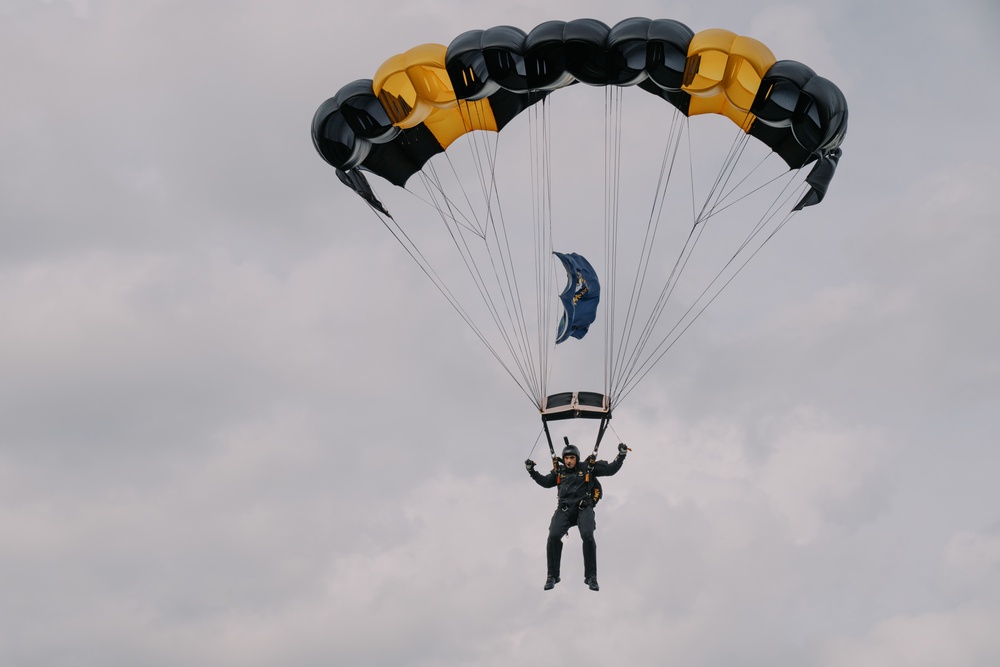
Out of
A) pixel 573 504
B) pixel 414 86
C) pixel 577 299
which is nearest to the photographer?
pixel 573 504

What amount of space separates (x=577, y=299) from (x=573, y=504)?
3621 millimetres

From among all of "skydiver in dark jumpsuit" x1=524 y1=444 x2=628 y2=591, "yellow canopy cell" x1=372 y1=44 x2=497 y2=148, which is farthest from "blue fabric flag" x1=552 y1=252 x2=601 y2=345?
"yellow canopy cell" x1=372 y1=44 x2=497 y2=148

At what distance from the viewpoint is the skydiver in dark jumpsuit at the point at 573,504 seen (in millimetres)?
24766

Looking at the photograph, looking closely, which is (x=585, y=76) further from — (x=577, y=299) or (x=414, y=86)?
(x=577, y=299)

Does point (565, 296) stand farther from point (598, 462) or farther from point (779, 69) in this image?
point (779, 69)

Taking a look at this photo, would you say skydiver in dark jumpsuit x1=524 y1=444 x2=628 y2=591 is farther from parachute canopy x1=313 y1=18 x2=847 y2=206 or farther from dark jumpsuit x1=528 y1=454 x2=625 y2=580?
parachute canopy x1=313 y1=18 x2=847 y2=206

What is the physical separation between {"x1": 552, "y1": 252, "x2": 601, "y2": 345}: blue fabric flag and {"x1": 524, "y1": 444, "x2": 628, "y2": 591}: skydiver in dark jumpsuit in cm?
266

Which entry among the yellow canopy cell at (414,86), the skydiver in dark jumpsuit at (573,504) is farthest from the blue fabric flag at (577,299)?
the yellow canopy cell at (414,86)

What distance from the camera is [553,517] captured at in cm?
2505

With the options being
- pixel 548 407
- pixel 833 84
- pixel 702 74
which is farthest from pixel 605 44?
pixel 548 407

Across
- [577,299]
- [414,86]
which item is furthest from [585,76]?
[577,299]

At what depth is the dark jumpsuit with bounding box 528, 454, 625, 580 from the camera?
24.8 meters

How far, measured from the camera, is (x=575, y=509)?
24.9 metres

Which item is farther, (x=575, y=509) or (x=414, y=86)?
(x=414, y=86)
